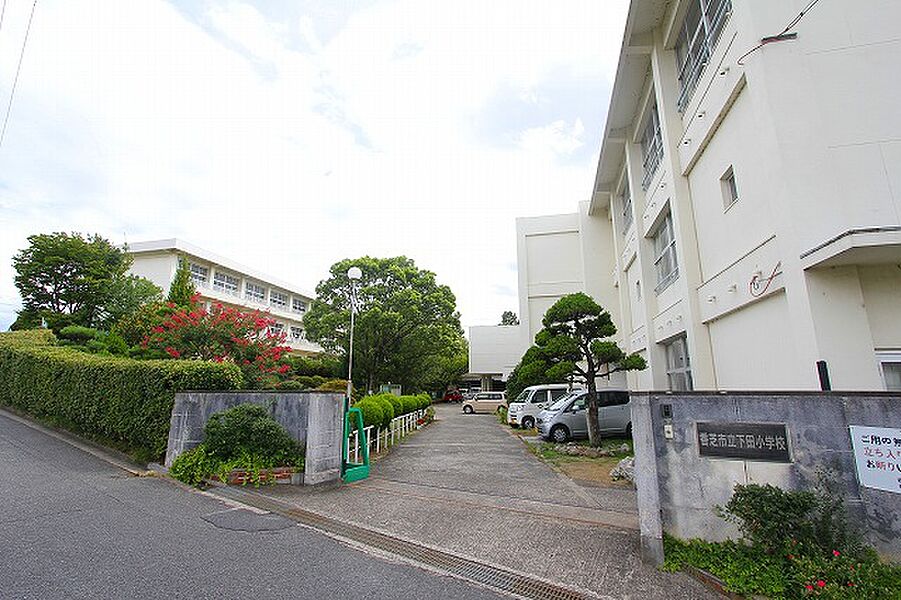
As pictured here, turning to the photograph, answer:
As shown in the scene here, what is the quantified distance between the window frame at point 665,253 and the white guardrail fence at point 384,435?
28.7 ft

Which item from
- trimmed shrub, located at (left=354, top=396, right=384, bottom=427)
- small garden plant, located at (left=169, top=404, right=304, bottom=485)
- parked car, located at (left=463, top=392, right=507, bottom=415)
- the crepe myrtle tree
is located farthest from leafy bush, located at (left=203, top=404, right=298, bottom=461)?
parked car, located at (left=463, top=392, right=507, bottom=415)

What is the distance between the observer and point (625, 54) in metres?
11.1

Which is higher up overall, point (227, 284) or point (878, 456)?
point (227, 284)

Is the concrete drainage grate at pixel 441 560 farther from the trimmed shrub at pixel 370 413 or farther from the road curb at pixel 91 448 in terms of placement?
the trimmed shrub at pixel 370 413

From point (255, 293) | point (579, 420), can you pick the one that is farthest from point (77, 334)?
point (579, 420)

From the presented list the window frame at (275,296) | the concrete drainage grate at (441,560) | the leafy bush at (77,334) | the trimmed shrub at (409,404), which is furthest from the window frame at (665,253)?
the window frame at (275,296)

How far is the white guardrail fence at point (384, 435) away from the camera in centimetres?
797

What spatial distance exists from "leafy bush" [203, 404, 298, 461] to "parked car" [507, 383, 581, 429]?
38.9 ft

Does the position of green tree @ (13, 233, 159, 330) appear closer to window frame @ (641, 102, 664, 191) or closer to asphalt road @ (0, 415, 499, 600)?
asphalt road @ (0, 415, 499, 600)

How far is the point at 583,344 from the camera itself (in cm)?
1123

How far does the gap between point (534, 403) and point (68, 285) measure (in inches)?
976

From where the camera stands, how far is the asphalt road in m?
3.32

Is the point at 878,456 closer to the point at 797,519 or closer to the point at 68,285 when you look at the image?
the point at 797,519

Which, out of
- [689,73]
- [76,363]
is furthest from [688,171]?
[76,363]
